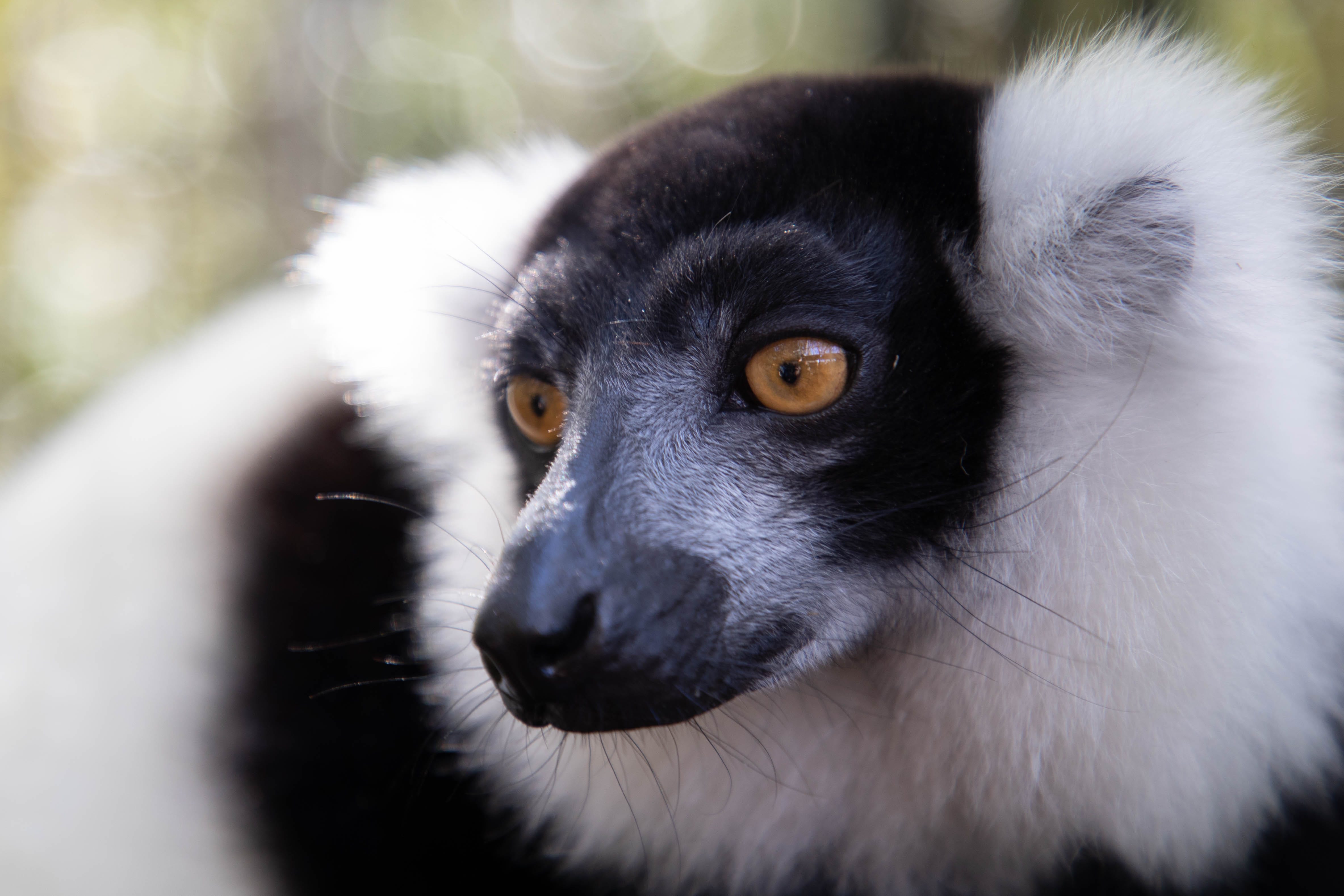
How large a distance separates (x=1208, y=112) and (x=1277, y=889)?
1445 mm

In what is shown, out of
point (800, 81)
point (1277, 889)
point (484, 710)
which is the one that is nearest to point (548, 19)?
point (800, 81)

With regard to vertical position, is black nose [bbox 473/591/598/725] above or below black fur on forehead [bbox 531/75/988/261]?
below

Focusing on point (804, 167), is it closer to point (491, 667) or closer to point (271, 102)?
point (491, 667)

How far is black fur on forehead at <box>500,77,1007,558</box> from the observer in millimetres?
1438

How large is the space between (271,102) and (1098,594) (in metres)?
5.76

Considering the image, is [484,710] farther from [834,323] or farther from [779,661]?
[834,323]

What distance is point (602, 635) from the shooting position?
4.09 feet

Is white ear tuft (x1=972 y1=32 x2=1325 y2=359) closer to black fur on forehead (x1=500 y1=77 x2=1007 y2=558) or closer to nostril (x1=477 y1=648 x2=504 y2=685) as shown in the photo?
black fur on forehead (x1=500 y1=77 x2=1007 y2=558)

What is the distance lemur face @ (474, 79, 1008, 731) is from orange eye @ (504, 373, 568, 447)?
0.31ft

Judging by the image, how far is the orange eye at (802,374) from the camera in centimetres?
143

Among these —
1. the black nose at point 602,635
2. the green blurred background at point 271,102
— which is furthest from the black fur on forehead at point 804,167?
the green blurred background at point 271,102

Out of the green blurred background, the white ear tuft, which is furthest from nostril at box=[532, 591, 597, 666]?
the green blurred background

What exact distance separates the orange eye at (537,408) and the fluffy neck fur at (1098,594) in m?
0.35

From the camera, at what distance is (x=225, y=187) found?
6.27 metres
